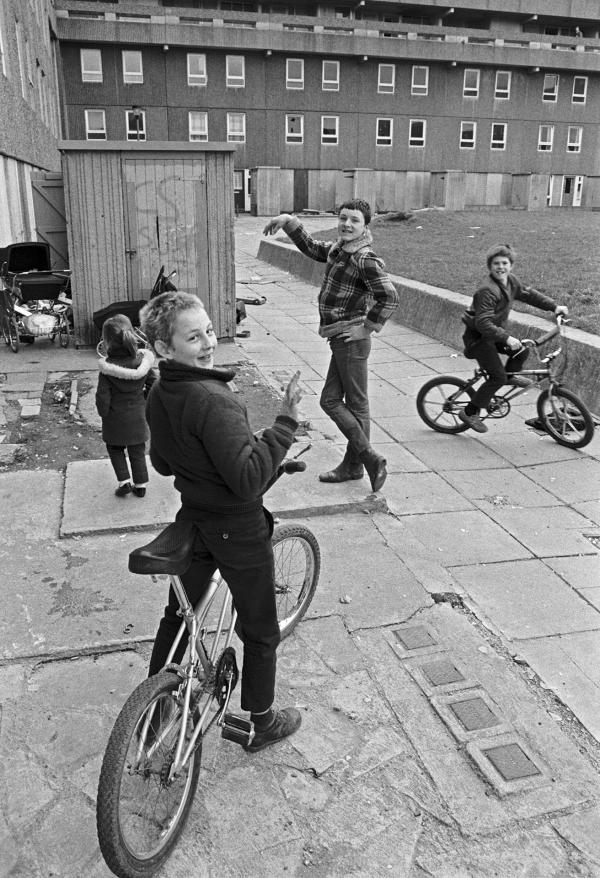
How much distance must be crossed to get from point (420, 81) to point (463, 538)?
45764 mm

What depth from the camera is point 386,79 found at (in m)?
44.6

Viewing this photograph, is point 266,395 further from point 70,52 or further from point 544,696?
point 70,52

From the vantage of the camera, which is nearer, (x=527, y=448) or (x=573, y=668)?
(x=573, y=668)

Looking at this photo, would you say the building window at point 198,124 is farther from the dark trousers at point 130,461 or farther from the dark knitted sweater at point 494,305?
the dark trousers at point 130,461

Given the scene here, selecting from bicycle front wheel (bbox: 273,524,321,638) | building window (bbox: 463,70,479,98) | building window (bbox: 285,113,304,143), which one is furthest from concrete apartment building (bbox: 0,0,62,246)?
building window (bbox: 463,70,479,98)

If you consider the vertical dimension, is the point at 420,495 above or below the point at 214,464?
below

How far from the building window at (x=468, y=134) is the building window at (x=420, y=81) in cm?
309

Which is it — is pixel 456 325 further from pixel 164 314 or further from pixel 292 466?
pixel 164 314

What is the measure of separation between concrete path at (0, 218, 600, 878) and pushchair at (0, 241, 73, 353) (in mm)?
4668

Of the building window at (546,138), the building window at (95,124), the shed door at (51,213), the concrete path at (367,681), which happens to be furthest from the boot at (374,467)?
the building window at (546,138)

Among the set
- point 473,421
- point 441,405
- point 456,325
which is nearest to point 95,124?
point 456,325

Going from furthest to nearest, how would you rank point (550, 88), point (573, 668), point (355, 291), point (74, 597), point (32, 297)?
1. point (550, 88)
2. point (32, 297)
3. point (355, 291)
4. point (74, 597)
5. point (573, 668)

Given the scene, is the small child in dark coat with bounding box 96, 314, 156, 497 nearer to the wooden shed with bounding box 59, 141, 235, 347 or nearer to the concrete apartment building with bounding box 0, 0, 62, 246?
the wooden shed with bounding box 59, 141, 235, 347

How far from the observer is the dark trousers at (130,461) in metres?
5.32
